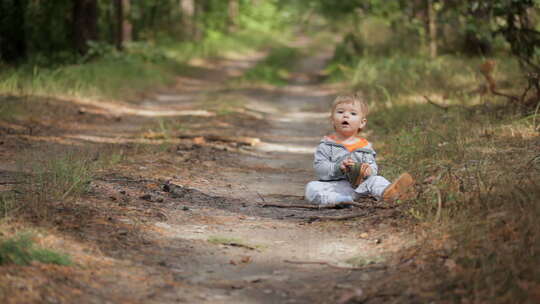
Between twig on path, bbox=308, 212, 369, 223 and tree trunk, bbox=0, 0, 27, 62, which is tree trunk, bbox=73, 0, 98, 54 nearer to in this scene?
tree trunk, bbox=0, 0, 27, 62

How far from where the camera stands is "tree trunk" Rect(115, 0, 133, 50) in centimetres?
1983

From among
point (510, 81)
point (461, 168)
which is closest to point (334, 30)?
point (510, 81)

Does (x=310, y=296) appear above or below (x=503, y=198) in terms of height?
below

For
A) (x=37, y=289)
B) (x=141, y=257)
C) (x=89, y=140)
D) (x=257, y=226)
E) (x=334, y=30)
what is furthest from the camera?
(x=334, y=30)

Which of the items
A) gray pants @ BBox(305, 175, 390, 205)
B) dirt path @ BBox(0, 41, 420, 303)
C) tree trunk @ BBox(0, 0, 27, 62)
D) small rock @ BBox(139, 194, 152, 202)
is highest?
tree trunk @ BBox(0, 0, 27, 62)

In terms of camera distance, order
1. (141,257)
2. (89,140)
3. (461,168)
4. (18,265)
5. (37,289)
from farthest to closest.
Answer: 1. (89,140)
2. (461,168)
3. (141,257)
4. (18,265)
5. (37,289)

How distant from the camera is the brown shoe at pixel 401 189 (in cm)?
491

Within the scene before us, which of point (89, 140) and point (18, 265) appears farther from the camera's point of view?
point (89, 140)

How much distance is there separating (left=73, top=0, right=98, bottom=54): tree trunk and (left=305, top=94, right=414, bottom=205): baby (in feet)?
44.4

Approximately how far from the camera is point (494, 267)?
3258mm

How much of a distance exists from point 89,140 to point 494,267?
21.0 ft

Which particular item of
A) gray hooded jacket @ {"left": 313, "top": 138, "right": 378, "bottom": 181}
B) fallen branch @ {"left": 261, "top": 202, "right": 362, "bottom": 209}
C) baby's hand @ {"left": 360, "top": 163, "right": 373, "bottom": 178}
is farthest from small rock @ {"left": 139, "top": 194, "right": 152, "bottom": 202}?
baby's hand @ {"left": 360, "top": 163, "right": 373, "bottom": 178}

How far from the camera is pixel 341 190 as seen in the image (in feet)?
18.1

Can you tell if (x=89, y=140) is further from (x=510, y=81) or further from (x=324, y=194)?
(x=510, y=81)
